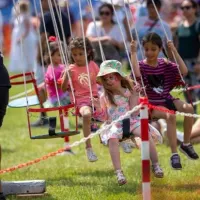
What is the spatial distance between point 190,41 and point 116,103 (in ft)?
22.3

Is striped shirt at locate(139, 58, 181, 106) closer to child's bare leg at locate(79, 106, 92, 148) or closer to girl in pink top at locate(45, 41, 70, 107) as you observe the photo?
child's bare leg at locate(79, 106, 92, 148)

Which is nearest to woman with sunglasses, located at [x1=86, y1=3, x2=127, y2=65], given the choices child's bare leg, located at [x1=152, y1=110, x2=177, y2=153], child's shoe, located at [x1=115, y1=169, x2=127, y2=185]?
child's bare leg, located at [x1=152, y1=110, x2=177, y2=153]

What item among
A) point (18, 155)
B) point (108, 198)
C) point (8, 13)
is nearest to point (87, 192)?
point (108, 198)

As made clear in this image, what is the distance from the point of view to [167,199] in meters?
9.77

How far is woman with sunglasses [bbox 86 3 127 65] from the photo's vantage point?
16.3m

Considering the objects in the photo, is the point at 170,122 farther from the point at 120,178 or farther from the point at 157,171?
the point at 120,178

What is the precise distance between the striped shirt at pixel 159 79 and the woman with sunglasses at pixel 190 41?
5655 millimetres

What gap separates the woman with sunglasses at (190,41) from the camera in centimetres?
1677

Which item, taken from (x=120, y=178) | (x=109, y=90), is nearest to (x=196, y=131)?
(x=109, y=90)

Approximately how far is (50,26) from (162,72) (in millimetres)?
5437

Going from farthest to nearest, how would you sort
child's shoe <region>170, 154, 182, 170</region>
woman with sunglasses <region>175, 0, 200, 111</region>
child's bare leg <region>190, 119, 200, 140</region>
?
woman with sunglasses <region>175, 0, 200, 111</region> → child's bare leg <region>190, 119, 200, 140</region> → child's shoe <region>170, 154, 182, 170</region>

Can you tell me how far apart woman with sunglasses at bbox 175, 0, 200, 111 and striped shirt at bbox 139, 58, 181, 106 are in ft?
18.6

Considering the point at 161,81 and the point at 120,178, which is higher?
the point at 161,81

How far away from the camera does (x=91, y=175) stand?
11688 millimetres
